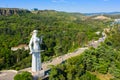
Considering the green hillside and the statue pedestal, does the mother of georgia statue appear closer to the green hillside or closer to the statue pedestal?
the statue pedestal

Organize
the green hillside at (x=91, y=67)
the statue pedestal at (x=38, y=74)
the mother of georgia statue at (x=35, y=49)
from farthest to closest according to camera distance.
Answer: the green hillside at (x=91, y=67) → the mother of georgia statue at (x=35, y=49) → the statue pedestal at (x=38, y=74)

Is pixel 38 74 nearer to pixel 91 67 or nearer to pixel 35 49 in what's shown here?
pixel 35 49

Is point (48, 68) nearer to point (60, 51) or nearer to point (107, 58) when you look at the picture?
point (107, 58)

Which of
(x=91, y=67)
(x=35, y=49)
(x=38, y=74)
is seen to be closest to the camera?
(x=35, y=49)

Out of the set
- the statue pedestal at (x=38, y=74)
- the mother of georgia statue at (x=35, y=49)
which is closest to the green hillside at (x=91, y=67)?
the statue pedestal at (x=38, y=74)

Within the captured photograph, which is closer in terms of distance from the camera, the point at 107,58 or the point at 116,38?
the point at 107,58

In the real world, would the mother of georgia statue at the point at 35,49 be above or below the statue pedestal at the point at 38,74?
above

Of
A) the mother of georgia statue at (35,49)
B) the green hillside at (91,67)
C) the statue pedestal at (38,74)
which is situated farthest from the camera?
the green hillside at (91,67)

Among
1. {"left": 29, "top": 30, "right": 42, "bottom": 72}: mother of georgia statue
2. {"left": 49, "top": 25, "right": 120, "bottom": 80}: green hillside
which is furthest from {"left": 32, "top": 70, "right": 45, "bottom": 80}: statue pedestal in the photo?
{"left": 49, "top": 25, "right": 120, "bottom": 80}: green hillside

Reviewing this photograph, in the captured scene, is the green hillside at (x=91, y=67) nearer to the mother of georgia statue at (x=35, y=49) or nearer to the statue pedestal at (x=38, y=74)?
the statue pedestal at (x=38, y=74)

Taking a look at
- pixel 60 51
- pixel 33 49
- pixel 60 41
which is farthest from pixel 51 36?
pixel 33 49

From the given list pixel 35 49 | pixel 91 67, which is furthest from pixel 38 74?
pixel 91 67
